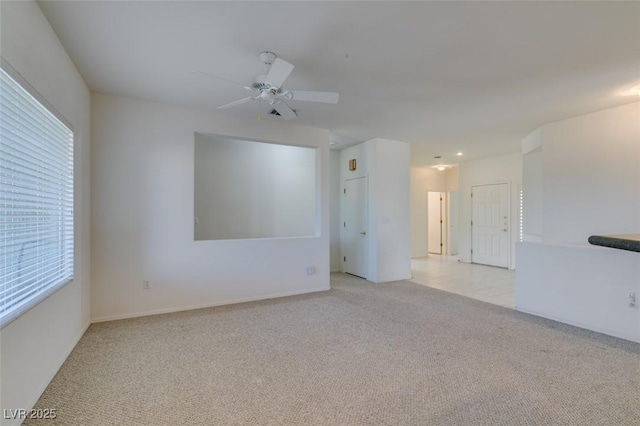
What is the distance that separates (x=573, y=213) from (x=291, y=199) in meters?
4.41

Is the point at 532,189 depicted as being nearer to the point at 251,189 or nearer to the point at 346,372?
the point at 346,372

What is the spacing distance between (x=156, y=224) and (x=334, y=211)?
142 inches

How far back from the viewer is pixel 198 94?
342 centimetres

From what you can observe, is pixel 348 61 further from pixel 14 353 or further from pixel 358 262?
pixel 358 262

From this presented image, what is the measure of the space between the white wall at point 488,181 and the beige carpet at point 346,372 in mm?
3643

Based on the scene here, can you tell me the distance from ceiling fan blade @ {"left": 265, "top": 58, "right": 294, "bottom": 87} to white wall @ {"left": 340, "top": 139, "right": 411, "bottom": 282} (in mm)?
3303

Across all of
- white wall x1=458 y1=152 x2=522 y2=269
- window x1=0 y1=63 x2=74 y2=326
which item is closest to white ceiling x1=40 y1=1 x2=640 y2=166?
window x1=0 y1=63 x2=74 y2=326

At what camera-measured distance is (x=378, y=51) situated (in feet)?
8.20

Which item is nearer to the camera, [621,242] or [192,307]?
[621,242]

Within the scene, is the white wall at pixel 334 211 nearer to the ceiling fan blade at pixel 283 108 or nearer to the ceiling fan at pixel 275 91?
the ceiling fan blade at pixel 283 108

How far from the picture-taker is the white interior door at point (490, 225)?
6.75 meters

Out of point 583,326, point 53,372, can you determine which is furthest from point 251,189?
point 583,326

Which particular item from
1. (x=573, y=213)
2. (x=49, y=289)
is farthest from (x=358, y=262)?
(x=49, y=289)

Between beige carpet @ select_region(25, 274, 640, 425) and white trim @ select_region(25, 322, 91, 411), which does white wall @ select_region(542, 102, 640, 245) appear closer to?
beige carpet @ select_region(25, 274, 640, 425)
